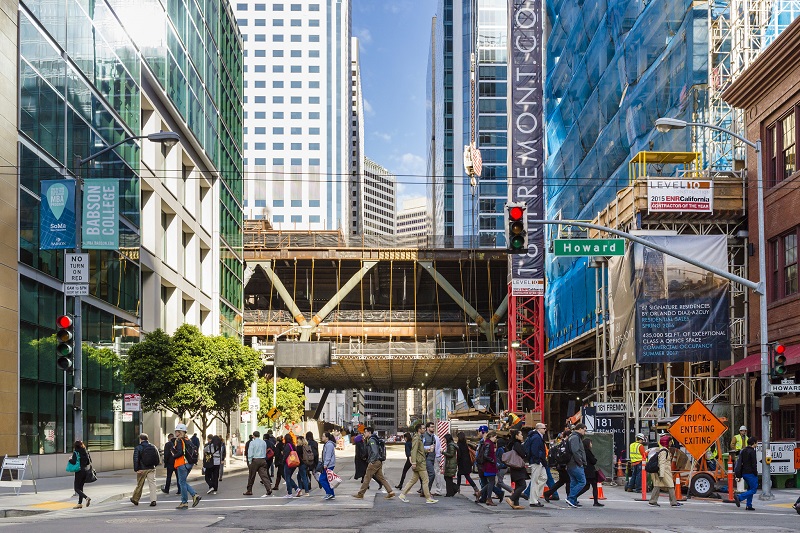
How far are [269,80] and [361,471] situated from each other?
15319 cm

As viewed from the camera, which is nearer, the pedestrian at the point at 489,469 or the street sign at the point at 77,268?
the pedestrian at the point at 489,469

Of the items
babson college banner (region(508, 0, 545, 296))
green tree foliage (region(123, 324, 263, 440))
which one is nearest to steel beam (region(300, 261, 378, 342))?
babson college banner (region(508, 0, 545, 296))

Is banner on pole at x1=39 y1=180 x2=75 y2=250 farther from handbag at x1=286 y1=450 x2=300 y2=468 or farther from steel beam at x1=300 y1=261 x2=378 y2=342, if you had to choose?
steel beam at x1=300 y1=261 x2=378 y2=342

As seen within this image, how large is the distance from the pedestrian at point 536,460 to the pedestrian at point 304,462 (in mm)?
6331

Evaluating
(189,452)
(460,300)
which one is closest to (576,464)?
(189,452)

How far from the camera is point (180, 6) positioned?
55.4 meters

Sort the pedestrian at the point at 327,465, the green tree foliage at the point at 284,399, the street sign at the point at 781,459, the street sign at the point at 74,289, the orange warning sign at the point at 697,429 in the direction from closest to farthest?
the orange warning sign at the point at 697,429 → the pedestrian at the point at 327,465 → the street sign at the point at 74,289 → the street sign at the point at 781,459 → the green tree foliage at the point at 284,399

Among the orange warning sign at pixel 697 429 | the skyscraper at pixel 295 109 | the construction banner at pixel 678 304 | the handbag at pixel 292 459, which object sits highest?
the skyscraper at pixel 295 109

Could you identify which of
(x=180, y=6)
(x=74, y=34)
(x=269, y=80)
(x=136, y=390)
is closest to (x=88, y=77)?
(x=74, y=34)

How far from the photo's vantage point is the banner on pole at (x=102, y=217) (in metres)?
30.1

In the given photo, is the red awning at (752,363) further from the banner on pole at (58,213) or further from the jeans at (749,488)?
the banner on pole at (58,213)

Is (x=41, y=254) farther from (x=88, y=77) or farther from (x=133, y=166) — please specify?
(x=133, y=166)

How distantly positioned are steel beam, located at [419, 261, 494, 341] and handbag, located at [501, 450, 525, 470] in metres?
59.5

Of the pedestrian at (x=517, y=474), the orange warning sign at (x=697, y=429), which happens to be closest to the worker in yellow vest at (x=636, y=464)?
the orange warning sign at (x=697, y=429)
